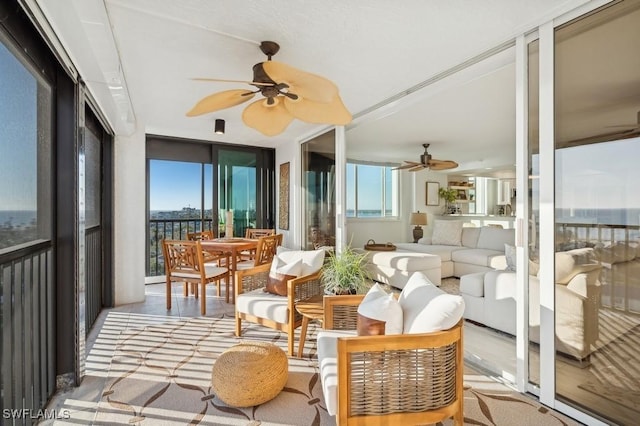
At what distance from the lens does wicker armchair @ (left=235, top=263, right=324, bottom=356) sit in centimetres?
280

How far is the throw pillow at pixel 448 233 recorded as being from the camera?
649cm

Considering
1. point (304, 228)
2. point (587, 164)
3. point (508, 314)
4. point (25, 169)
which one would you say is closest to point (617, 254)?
point (587, 164)

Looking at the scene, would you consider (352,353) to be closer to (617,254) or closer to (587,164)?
(617,254)

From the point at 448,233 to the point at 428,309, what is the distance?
5256 millimetres

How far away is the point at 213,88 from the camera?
3.28m

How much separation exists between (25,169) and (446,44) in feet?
8.94

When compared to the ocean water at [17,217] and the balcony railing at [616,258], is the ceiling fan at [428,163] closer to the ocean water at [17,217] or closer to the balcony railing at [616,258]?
the balcony railing at [616,258]

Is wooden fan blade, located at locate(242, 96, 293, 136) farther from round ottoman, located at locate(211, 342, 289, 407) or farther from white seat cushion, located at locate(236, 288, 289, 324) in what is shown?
round ottoman, located at locate(211, 342, 289, 407)

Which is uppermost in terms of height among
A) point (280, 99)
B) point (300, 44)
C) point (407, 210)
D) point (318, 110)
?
point (300, 44)

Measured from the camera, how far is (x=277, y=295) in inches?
124

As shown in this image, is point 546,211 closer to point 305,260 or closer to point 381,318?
point 381,318

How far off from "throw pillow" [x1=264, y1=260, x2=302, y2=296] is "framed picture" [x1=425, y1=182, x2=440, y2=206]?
5.86 metres

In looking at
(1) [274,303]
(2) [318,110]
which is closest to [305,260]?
(1) [274,303]

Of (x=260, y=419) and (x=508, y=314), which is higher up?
(x=508, y=314)
